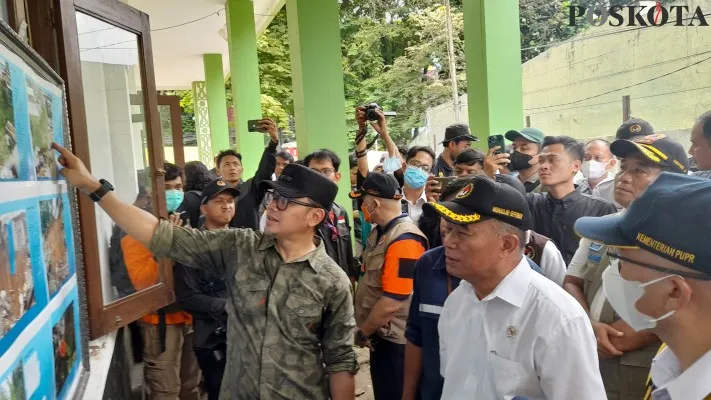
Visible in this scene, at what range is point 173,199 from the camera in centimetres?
421

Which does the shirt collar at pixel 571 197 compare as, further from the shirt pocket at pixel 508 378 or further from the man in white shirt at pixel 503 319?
the shirt pocket at pixel 508 378

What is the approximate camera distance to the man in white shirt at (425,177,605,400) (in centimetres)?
A: 163

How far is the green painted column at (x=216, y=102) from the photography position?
13125 mm

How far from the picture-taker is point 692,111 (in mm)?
7711

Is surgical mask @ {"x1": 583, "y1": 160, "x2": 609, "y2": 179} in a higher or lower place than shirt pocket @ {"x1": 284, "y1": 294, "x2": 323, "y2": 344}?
higher

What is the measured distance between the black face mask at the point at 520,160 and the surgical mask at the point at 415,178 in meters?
0.77

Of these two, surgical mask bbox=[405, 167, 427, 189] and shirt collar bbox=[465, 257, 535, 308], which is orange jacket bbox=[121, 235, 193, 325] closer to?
shirt collar bbox=[465, 257, 535, 308]

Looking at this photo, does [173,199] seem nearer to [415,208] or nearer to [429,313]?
[415,208]

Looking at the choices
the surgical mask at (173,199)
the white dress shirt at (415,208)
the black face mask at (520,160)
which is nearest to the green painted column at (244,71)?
the surgical mask at (173,199)

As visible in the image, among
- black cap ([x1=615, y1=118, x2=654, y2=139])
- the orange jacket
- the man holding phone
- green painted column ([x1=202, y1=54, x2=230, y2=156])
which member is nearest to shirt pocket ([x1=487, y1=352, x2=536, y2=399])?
the orange jacket

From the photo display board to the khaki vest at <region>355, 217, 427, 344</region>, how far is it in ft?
5.17

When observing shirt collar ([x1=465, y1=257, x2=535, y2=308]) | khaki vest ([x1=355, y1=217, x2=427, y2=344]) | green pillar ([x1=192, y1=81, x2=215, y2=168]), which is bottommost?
khaki vest ([x1=355, y1=217, x2=427, y2=344])

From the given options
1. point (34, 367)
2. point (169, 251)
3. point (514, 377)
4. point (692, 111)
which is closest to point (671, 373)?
point (514, 377)

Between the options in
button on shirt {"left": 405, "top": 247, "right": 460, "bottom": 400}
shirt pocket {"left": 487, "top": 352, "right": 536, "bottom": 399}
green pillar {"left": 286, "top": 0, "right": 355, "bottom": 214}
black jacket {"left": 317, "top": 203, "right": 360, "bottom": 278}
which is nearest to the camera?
shirt pocket {"left": 487, "top": 352, "right": 536, "bottom": 399}
